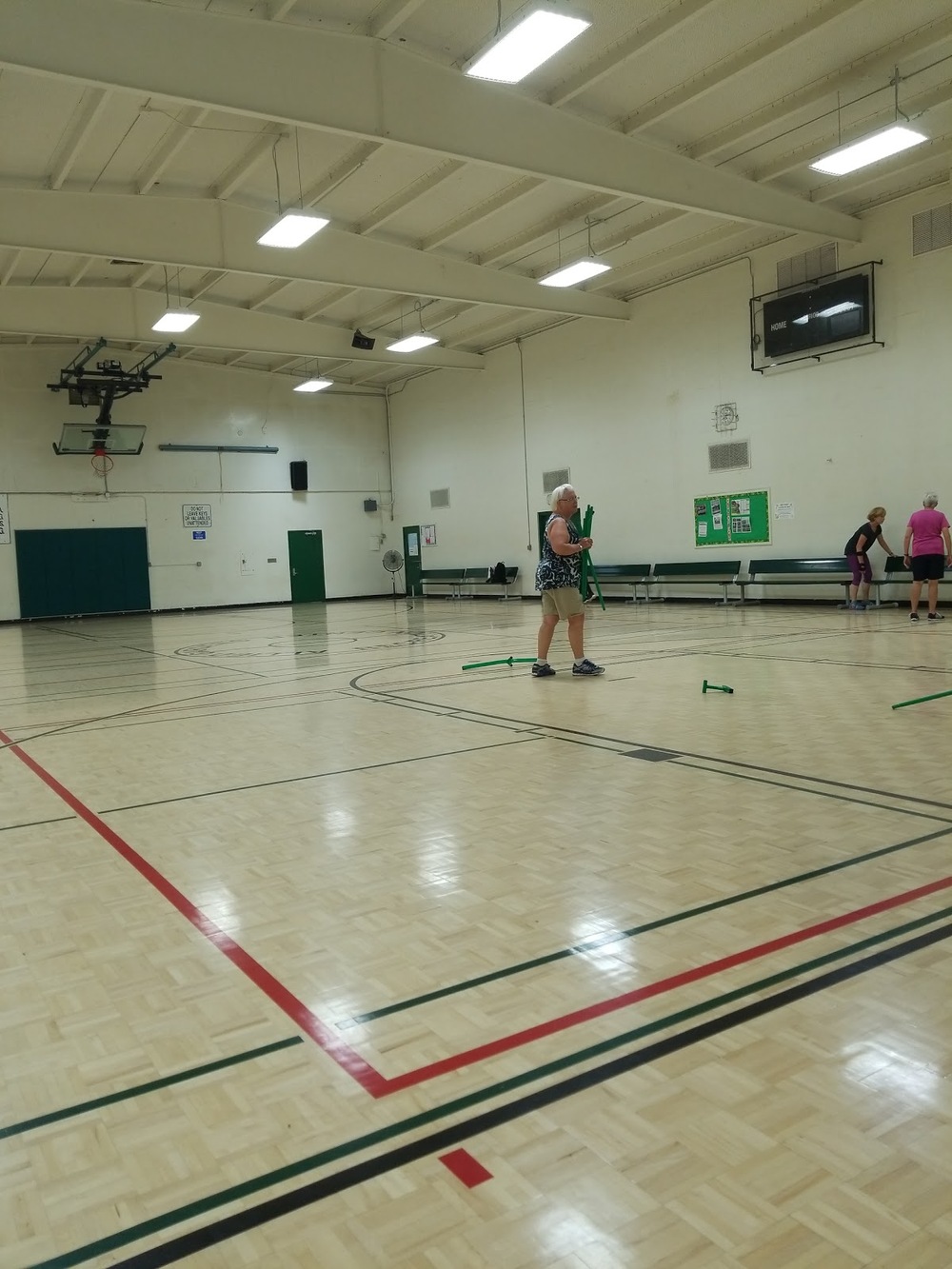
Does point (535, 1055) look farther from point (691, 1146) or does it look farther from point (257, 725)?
point (257, 725)

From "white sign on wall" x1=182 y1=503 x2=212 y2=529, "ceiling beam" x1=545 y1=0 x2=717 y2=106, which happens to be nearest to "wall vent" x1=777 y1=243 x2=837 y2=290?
"ceiling beam" x1=545 y1=0 x2=717 y2=106

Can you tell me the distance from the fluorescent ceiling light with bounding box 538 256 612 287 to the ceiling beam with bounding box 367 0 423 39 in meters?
6.16

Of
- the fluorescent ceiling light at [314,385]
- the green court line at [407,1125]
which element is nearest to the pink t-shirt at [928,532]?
the green court line at [407,1125]

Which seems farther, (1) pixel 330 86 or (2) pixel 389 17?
(1) pixel 330 86

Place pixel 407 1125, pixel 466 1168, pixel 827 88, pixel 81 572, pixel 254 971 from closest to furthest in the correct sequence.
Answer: pixel 466 1168, pixel 407 1125, pixel 254 971, pixel 827 88, pixel 81 572

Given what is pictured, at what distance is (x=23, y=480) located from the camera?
2336 cm

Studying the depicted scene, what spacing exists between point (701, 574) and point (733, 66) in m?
9.54

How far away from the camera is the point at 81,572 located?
79.4 ft

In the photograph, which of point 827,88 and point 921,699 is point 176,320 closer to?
point 827,88

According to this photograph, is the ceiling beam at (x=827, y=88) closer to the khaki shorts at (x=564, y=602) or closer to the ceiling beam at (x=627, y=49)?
the ceiling beam at (x=627, y=49)

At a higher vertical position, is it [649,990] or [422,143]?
[422,143]

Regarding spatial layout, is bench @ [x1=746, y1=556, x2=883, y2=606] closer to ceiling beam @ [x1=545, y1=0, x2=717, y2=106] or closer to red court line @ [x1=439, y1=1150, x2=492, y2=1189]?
ceiling beam @ [x1=545, y1=0, x2=717, y2=106]

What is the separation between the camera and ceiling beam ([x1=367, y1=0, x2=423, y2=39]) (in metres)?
9.73

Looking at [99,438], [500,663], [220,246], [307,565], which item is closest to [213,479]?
[99,438]
